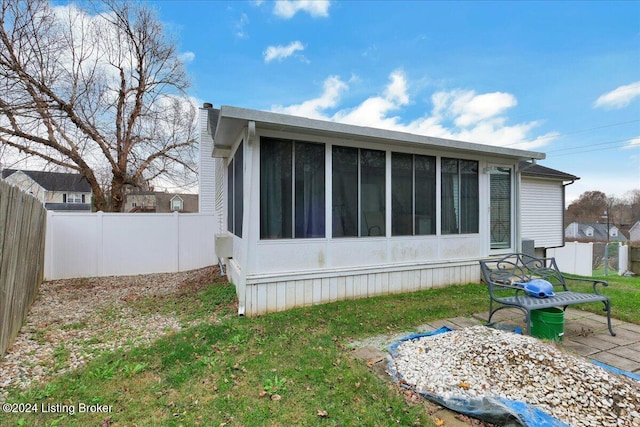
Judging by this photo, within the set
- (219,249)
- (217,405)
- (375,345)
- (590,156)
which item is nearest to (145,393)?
(217,405)

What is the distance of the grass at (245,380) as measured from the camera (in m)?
2.13

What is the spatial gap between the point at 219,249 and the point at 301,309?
8.17ft

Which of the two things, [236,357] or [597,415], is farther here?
[236,357]

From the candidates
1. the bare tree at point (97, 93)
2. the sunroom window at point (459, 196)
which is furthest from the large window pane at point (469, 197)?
the bare tree at point (97, 93)

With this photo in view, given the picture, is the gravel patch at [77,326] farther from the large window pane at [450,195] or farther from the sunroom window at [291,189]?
the large window pane at [450,195]

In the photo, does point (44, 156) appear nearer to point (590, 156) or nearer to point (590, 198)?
point (590, 156)

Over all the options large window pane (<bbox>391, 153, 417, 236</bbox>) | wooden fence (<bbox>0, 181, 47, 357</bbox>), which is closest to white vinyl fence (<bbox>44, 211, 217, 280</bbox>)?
wooden fence (<bbox>0, 181, 47, 357</bbox>)

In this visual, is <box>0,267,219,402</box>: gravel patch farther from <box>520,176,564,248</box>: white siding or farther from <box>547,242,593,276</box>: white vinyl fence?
<box>547,242,593,276</box>: white vinyl fence

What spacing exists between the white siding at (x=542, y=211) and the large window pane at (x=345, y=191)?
7.60 metres

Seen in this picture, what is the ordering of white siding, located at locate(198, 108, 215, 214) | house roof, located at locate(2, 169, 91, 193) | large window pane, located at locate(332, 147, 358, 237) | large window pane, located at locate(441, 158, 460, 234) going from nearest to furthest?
large window pane, located at locate(332, 147, 358, 237) → large window pane, located at locate(441, 158, 460, 234) → white siding, located at locate(198, 108, 215, 214) → house roof, located at locate(2, 169, 91, 193)

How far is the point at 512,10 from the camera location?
773cm

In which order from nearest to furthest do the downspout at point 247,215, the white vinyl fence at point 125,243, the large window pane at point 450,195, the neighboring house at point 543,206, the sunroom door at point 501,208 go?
the downspout at point 247,215, the large window pane at point 450,195, the sunroom door at point 501,208, the white vinyl fence at point 125,243, the neighboring house at point 543,206

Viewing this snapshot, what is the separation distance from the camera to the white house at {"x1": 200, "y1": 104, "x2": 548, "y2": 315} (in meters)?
4.38

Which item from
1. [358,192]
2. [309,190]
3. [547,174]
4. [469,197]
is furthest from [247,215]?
[547,174]
